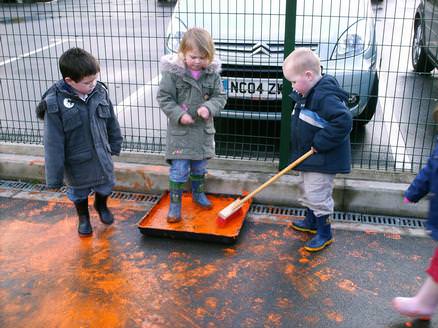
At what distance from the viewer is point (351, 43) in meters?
4.18

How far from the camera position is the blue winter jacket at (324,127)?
3113mm

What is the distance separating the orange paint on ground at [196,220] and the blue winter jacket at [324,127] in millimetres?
728

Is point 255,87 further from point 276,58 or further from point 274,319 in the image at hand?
point 274,319

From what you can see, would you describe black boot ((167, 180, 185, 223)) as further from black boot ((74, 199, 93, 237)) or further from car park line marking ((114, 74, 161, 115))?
car park line marking ((114, 74, 161, 115))

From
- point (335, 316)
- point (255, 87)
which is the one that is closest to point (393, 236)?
point (335, 316)

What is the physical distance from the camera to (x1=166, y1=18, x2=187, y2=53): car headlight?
175 inches

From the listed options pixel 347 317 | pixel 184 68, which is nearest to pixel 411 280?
pixel 347 317

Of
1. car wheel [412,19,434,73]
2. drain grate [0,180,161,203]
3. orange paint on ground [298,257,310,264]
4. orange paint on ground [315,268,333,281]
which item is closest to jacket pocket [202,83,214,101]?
drain grate [0,180,161,203]

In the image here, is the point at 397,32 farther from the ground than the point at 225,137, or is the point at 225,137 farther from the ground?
the point at 397,32

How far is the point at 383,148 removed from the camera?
4738mm

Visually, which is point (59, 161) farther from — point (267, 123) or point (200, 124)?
point (267, 123)

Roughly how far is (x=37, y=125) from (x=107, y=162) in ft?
7.51

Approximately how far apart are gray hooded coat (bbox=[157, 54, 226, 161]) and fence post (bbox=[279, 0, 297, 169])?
24.3 inches

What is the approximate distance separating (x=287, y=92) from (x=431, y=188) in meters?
1.67
